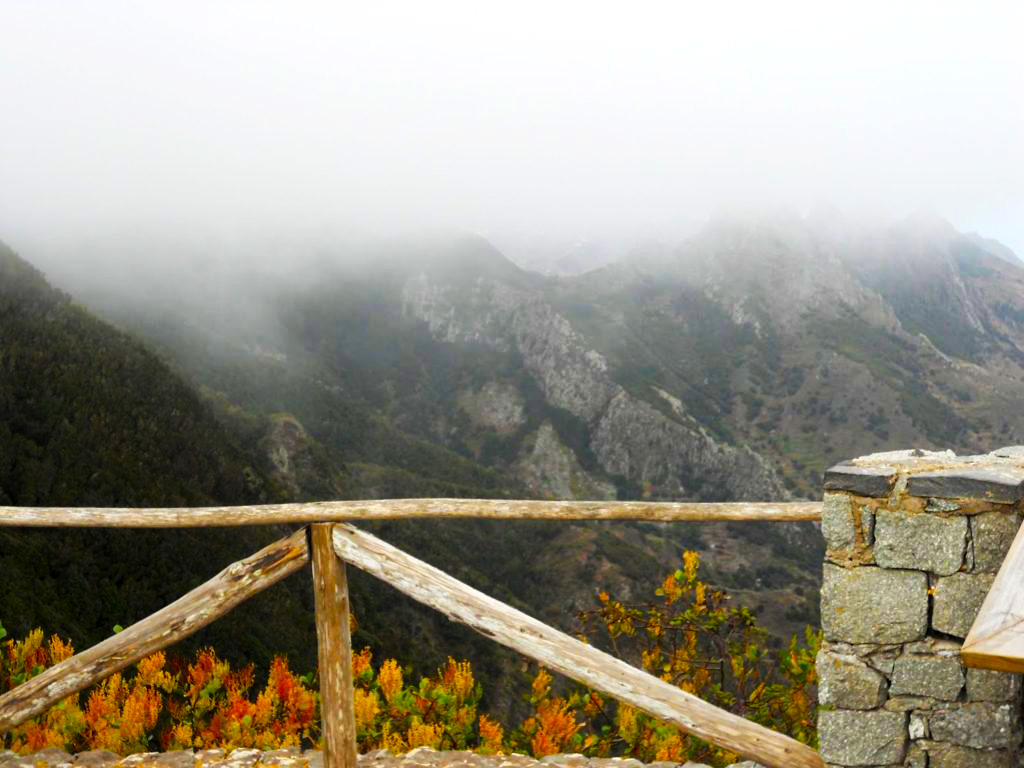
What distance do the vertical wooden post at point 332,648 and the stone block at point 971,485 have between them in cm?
238

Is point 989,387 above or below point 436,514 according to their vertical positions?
below

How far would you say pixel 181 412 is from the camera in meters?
48.2

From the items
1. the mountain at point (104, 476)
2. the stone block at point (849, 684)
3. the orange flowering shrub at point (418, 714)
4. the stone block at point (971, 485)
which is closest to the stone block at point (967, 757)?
the stone block at point (849, 684)

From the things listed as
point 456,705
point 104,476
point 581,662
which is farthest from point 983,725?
point 104,476

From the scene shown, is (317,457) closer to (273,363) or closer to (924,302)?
(273,363)

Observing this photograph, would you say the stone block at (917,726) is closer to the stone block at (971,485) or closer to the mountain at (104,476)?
the stone block at (971,485)

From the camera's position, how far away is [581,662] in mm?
3311

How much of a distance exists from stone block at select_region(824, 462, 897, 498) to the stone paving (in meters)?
2.17

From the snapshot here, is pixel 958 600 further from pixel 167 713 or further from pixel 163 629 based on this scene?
pixel 167 713

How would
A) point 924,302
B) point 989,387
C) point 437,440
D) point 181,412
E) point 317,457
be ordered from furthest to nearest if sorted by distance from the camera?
1. point 924,302
2. point 989,387
3. point 437,440
4. point 317,457
5. point 181,412

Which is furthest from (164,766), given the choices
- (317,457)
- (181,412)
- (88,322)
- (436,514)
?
(317,457)

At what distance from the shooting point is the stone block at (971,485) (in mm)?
2943

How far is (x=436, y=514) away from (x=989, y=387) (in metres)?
161

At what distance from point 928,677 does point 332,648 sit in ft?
8.03
